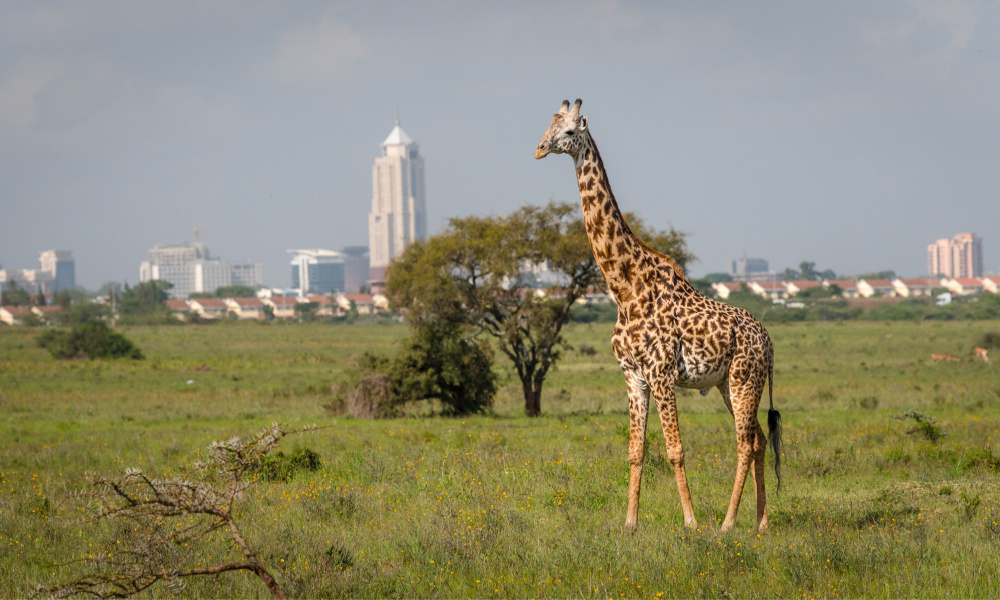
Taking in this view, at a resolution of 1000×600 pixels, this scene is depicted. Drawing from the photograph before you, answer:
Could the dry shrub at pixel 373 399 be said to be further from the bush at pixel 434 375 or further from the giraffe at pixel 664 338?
the giraffe at pixel 664 338

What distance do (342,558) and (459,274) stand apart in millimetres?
17709

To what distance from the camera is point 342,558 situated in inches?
353

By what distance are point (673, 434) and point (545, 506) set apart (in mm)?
2388

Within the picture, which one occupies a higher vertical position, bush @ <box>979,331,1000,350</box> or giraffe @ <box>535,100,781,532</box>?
giraffe @ <box>535,100,781,532</box>

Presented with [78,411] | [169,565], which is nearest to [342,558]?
[169,565]

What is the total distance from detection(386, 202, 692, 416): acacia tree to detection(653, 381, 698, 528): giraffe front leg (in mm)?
15585

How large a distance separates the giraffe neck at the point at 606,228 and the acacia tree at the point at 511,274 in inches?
585

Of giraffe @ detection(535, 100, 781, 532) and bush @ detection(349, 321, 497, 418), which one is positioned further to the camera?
bush @ detection(349, 321, 497, 418)

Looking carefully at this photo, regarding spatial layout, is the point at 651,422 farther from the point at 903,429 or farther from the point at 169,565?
the point at 169,565

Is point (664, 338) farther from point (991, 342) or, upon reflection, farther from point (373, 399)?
point (991, 342)

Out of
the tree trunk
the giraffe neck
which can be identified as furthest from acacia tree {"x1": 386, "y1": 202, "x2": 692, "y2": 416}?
the giraffe neck

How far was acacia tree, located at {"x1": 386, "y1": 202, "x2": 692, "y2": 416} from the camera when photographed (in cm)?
2575

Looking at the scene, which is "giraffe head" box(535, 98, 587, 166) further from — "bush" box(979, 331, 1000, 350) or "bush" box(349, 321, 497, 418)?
"bush" box(979, 331, 1000, 350)

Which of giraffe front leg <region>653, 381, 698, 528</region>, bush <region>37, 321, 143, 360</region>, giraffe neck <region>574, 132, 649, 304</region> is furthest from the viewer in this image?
bush <region>37, 321, 143, 360</region>
